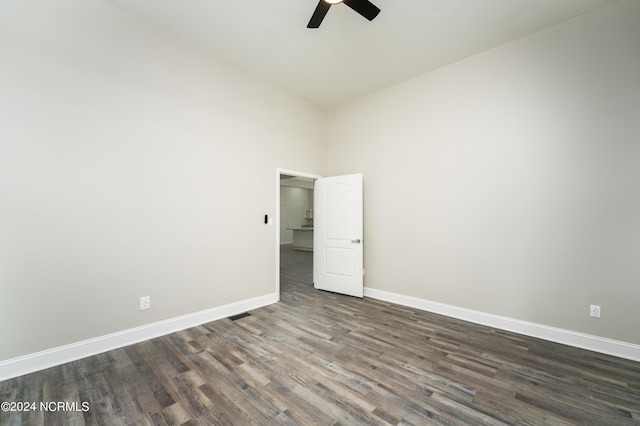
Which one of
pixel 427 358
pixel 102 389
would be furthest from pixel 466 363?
pixel 102 389

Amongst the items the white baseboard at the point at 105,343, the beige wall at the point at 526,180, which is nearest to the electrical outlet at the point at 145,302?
the white baseboard at the point at 105,343

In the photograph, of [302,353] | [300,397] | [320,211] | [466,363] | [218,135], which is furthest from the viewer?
[320,211]

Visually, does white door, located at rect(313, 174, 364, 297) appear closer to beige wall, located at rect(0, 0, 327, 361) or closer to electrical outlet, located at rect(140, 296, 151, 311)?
beige wall, located at rect(0, 0, 327, 361)

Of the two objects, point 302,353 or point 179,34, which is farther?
point 179,34

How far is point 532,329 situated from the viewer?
9.21 ft

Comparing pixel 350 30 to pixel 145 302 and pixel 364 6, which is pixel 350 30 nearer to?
pixel 364 6

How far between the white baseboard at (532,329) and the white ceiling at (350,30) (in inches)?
127

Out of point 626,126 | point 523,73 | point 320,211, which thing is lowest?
point 320,211

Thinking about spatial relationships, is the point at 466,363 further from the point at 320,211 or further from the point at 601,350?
the point at 320,211

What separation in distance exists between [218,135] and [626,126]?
429 cm

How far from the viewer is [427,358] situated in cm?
235

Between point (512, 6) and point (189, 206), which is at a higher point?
point (512, 6)

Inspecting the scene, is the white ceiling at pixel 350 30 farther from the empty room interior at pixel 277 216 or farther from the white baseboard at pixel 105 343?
the white baseboard at pixel 105 343

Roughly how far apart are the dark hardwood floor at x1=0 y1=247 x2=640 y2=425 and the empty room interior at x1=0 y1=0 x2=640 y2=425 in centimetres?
2
